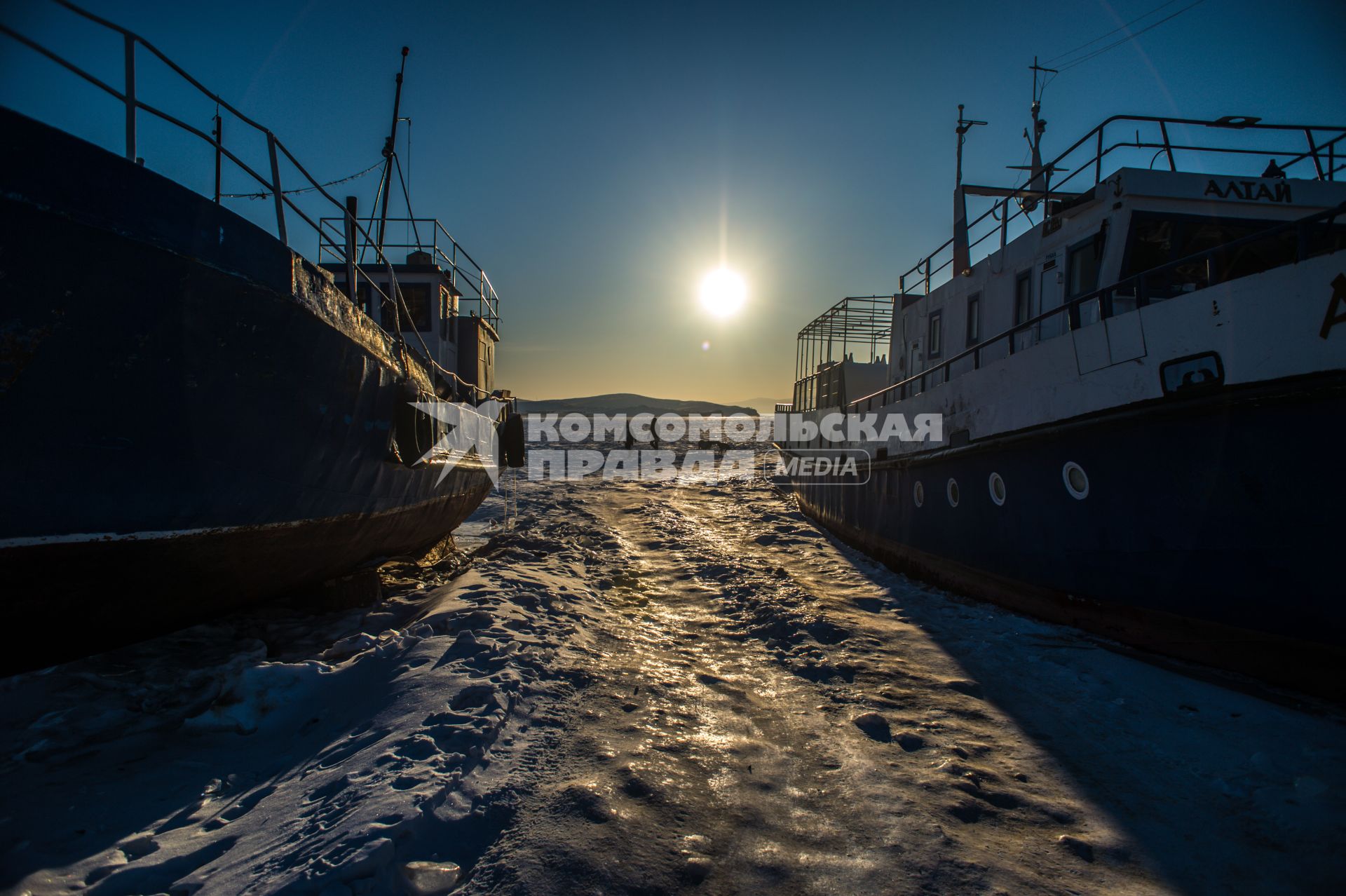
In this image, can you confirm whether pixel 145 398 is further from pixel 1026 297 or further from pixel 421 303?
pixel 1026 297

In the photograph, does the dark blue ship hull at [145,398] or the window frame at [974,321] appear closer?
the dark blue ship hull at [145,398]

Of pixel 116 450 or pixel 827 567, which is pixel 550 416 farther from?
pixel 116 450

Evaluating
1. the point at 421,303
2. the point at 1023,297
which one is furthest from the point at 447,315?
the point at 1023,297

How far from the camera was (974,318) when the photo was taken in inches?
337

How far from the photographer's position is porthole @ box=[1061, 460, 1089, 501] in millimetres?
5109

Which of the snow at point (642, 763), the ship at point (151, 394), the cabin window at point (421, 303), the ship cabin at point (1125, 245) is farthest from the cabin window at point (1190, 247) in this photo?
the cabin window at point (421, 303)

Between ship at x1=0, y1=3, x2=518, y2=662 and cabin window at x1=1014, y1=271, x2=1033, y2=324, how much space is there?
6.88 metres

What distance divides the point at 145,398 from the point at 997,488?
259 inches

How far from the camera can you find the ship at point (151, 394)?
317cm

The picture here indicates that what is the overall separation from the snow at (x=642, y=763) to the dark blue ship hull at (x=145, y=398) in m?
0.65

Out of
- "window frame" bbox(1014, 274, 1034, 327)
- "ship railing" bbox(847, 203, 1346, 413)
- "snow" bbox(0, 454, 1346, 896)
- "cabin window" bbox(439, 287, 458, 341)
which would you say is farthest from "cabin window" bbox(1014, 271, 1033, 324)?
"cabin window" bbox(439, 287, 458, 341)

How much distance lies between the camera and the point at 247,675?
3691 mm

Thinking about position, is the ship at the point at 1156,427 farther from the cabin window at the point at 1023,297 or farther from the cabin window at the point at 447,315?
the cabin window at the point at 447,315

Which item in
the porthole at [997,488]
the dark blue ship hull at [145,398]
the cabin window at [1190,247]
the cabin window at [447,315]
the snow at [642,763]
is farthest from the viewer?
the cabin window at [447,315]
